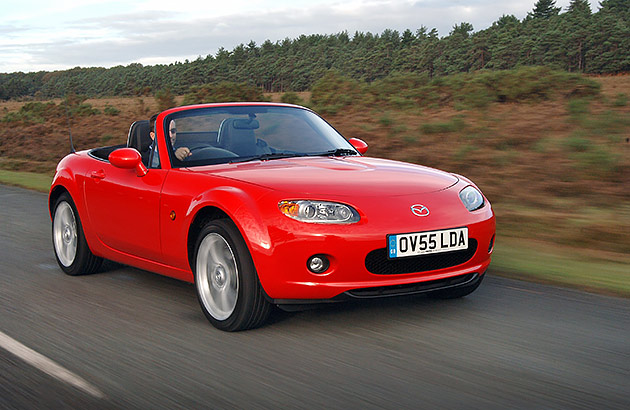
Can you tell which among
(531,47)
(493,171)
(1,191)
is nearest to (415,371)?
(493,171)

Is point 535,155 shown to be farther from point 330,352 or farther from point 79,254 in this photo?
point 330,352

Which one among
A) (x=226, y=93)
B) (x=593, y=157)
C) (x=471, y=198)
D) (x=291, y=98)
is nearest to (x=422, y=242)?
(x=471, y=198)

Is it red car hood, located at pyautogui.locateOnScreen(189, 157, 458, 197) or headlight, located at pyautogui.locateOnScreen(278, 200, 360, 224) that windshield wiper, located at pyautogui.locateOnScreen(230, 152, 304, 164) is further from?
headlight, located at pyautogui.locateOnScreen(278, 200, 360, 224)

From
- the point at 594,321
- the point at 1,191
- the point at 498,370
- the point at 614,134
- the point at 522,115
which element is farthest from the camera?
the point at 522,115

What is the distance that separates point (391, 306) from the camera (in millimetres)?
4895

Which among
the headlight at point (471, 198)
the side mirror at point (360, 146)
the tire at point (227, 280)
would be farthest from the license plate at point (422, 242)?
the side mirror at point (360, 146)

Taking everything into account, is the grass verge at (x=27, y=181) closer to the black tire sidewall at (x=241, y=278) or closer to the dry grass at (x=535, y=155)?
the dry grass at (x=535, y=155)

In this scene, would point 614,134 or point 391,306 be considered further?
point 614,134

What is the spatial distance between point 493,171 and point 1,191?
8.78 meters

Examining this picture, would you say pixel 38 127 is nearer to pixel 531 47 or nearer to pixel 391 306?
pixel 531 47

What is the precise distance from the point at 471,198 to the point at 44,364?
8.76ft

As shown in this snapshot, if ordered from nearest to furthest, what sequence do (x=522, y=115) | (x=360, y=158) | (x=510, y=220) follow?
(x=360, y=158) < (x=510, y=220) < (x=522, y=115)

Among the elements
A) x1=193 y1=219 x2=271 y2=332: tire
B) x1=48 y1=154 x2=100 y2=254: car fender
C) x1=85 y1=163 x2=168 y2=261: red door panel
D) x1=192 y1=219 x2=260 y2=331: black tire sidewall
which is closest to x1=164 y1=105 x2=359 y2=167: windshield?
x1=85 y1=163 x2=168 y2=261: red door panel

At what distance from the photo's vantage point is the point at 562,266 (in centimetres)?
632
